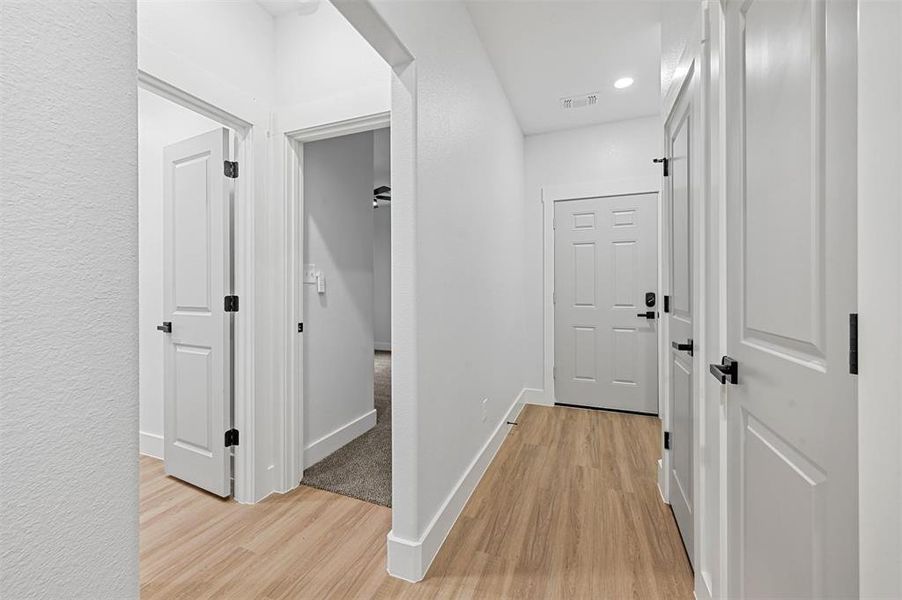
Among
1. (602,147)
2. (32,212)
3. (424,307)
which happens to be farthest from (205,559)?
(602,147)

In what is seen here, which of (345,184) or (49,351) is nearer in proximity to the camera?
(49,351)

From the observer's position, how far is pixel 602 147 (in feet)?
12.0

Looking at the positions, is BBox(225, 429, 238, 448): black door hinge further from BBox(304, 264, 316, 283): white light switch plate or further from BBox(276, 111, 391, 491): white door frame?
BBox(304, 264, 316, 283): white light switch plate

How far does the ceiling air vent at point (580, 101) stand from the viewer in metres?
3.17

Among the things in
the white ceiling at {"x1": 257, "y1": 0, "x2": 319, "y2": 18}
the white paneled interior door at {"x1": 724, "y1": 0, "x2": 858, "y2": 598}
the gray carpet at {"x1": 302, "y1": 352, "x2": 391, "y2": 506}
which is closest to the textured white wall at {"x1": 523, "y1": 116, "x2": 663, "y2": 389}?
the gray carpet at {"x1": 302, "y1": 352, "x2": 391, "y2": 506}

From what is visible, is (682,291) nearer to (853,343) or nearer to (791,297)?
(791,297)

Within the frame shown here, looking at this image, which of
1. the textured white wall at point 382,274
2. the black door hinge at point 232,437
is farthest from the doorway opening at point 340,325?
the textured white wall at point 382,274

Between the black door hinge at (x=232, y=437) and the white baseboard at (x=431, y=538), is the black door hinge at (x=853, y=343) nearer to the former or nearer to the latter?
the white baseboard at (x=431, y=538)

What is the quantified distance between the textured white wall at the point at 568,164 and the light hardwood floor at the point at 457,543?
69.7 inches

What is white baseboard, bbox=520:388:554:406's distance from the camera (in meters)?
3.88

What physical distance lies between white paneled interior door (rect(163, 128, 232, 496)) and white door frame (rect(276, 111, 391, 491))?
28 cm

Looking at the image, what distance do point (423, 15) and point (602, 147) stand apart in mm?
2555

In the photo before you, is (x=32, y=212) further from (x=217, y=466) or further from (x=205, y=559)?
(x=217, y=466)

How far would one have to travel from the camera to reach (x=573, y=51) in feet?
8.55
